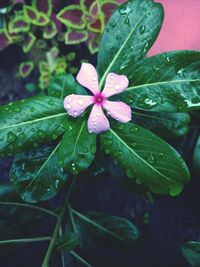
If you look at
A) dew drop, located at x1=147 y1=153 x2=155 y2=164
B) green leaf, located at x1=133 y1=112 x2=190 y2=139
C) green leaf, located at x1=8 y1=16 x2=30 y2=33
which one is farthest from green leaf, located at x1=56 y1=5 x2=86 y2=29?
dew drop, located at x1=147 y1=153 x2=155 y2=164

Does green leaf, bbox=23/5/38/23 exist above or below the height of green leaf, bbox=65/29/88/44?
above

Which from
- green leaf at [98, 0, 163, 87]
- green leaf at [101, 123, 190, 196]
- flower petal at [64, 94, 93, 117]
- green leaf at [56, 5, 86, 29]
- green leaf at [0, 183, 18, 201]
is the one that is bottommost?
green leaf at [0, 183, 18, 201]

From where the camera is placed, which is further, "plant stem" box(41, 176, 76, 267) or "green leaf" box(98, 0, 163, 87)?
"plant stem" box(41, 176, 76, 267)

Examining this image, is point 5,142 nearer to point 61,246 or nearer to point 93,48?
point 61,246

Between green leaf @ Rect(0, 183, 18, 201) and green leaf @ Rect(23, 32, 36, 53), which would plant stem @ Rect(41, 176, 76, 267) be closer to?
green leaf @ Rect(0, 183, 18, 201)

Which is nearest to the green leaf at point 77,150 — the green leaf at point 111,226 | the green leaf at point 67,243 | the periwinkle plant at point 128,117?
the periwinkle plant at point 128,117

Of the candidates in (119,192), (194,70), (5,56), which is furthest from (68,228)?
(5,56)

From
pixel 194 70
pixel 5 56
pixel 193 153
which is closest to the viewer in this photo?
pixel 194 70

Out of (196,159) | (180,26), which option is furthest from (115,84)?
(180,26)
